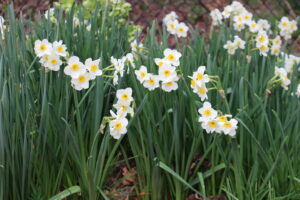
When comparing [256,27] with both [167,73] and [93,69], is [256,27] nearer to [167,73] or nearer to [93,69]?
[167,73]

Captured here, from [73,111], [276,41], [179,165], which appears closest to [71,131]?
[73,111]

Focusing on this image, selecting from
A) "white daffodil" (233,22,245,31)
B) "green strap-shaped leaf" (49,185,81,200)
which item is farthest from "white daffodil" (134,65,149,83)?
"white daffodil" (233,22,245,31)

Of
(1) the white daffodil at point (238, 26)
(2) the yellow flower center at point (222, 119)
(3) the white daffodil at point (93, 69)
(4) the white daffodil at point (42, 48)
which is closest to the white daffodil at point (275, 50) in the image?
(1) the white daffodil at point (238, 26)

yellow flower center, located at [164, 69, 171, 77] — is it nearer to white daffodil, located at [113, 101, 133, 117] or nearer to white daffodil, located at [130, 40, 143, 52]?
white daffodil, located at [113, 101, 133, 117]

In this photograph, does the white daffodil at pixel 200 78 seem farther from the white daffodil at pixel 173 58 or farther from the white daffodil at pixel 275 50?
the white daffodil at pixel 275 50

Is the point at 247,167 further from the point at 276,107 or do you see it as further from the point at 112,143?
the point at 112,143

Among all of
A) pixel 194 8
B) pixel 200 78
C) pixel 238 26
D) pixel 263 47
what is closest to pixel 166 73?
pixel 200 78
